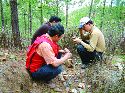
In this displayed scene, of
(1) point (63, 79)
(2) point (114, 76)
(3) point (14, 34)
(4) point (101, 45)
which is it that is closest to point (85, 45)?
(4) point (101, 45)

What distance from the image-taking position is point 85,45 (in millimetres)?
7609

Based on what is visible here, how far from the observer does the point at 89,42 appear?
794 centimetres

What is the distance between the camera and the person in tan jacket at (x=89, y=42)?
7574 millimetres

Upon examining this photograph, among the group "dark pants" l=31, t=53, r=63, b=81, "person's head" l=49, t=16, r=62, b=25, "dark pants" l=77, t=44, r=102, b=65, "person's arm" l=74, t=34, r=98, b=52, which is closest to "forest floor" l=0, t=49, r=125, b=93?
"dark pants" l=31, t=53, r=63, b=81

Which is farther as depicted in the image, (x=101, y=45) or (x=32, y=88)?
(x=101, y=45)

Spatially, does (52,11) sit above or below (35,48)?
below

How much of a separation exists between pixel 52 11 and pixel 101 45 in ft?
81.0

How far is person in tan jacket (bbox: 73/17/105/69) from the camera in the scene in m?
7.57

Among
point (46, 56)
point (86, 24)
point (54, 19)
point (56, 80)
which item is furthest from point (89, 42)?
point (46, 56)

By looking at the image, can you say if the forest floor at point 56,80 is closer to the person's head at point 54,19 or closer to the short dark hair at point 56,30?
the short dark hair at point 56,30

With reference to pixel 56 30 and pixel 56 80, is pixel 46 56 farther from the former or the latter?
pixel 56 80

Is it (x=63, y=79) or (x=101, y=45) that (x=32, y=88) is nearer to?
(x=63, y=79)

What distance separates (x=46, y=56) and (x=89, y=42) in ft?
8.09

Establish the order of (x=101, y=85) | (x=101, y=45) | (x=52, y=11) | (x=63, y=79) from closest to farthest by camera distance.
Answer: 1. (x=101, y=85)
2. (x=63, y=79)
3. (x=101, y=45)
4. (x=52, y=11)
